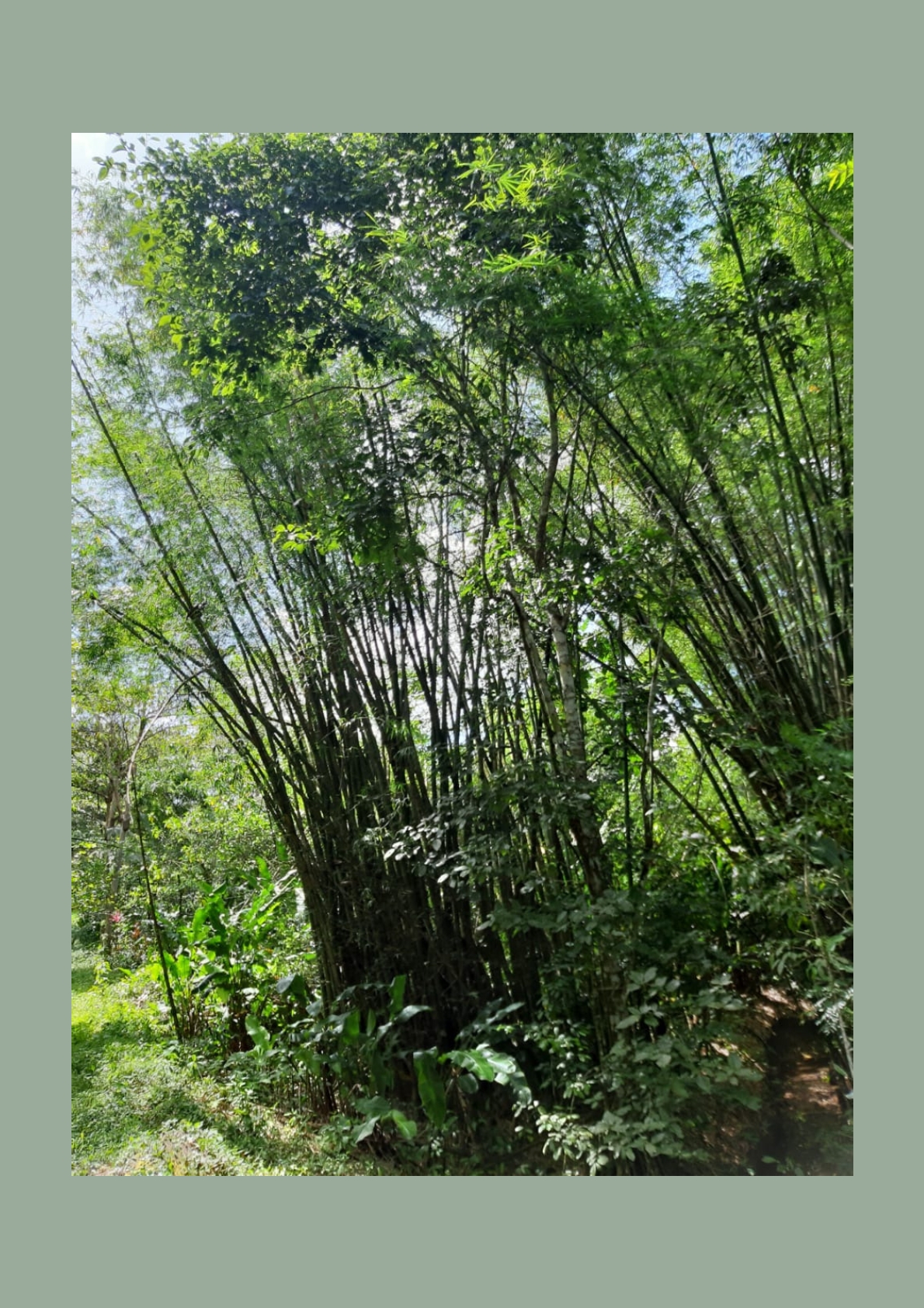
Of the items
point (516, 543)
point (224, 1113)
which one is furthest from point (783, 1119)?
point (516, 543)

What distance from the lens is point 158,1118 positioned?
118 inches

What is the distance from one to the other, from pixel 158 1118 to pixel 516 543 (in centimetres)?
249

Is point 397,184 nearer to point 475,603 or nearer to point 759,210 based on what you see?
point 759,210

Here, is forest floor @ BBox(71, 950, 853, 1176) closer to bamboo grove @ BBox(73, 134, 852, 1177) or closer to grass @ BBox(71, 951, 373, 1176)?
grass @ BBox(71, 951, 373, 1176)

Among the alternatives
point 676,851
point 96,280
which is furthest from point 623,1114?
point 96,280

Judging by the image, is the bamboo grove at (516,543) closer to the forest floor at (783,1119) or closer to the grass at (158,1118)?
the forest floor at (783,1119)

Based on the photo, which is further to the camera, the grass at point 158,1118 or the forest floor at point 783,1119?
Result: the grass at point 158,1118

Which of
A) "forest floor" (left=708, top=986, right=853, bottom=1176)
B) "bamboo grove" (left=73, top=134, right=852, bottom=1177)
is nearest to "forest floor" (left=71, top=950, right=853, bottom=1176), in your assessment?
"forest floor" (left=708, top=986, right=853, bottom=1176)

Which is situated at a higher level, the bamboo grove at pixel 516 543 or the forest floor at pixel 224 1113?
the bamboo grove at pixel 516 543

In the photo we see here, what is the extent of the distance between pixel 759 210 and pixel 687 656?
1.61m

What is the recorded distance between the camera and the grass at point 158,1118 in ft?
9.50

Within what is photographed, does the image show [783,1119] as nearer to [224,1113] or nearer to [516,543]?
[224,1113]


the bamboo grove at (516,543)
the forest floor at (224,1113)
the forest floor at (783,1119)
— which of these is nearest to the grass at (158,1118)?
the forest floor at (224,1113)

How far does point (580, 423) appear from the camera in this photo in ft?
10.3
